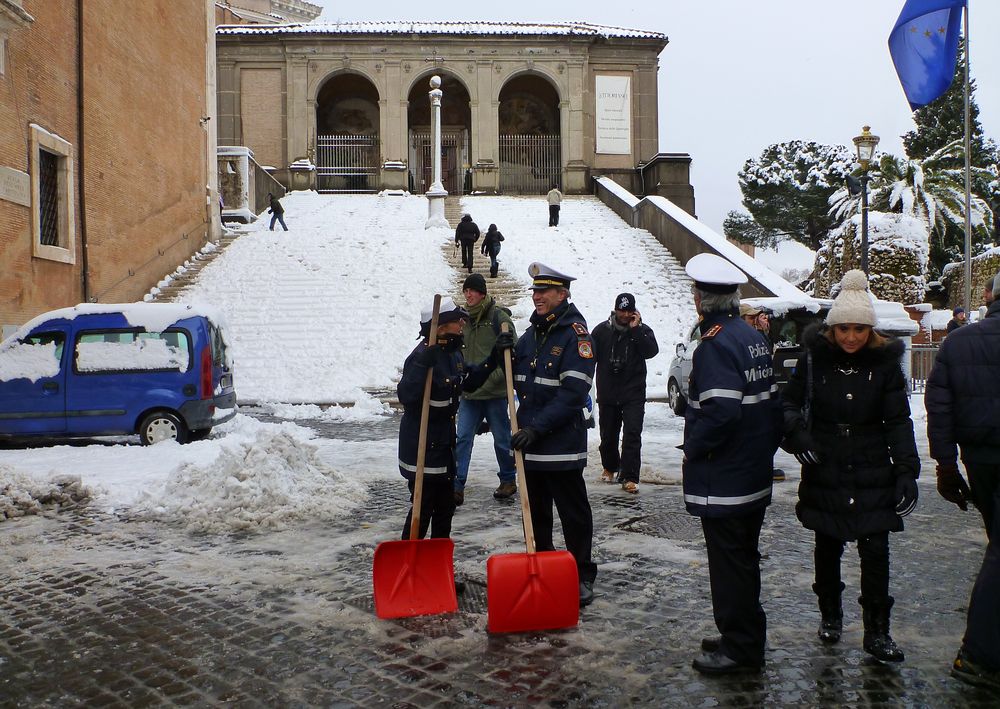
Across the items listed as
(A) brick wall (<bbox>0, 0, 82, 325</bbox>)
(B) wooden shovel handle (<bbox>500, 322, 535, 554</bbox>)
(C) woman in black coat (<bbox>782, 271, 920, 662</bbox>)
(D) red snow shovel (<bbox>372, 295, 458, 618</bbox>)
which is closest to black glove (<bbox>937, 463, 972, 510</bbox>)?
(C) woman in black coat (<bbox>782, 271, 920, 662</bbox>)

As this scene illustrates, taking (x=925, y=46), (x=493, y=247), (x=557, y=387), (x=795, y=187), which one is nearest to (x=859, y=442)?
(x=557, y=387)

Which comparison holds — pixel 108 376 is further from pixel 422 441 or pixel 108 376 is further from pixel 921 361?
pixel 921 361

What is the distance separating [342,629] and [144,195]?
1842 cm

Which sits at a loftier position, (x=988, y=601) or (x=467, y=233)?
(x=467, y=233)

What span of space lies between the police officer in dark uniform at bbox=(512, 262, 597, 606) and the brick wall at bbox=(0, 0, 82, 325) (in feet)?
40.4

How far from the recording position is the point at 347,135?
39.6 metres

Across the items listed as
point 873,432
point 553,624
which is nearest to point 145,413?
point 553,624

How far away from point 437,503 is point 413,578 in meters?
0.69

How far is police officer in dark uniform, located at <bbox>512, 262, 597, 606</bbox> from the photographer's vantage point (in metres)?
4.89

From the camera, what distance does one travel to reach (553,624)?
4.46 meters

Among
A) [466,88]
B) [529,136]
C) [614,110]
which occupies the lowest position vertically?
[529,136]

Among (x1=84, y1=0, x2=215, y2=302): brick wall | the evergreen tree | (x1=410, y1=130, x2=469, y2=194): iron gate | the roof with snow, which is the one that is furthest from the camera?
the evergreen tree

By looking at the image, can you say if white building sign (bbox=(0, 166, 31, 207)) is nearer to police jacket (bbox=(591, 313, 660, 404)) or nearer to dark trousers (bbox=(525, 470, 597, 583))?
police jacket (bbox=(591, 313, 660, 404))

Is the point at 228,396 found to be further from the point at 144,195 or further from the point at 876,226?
the point at 876,226
